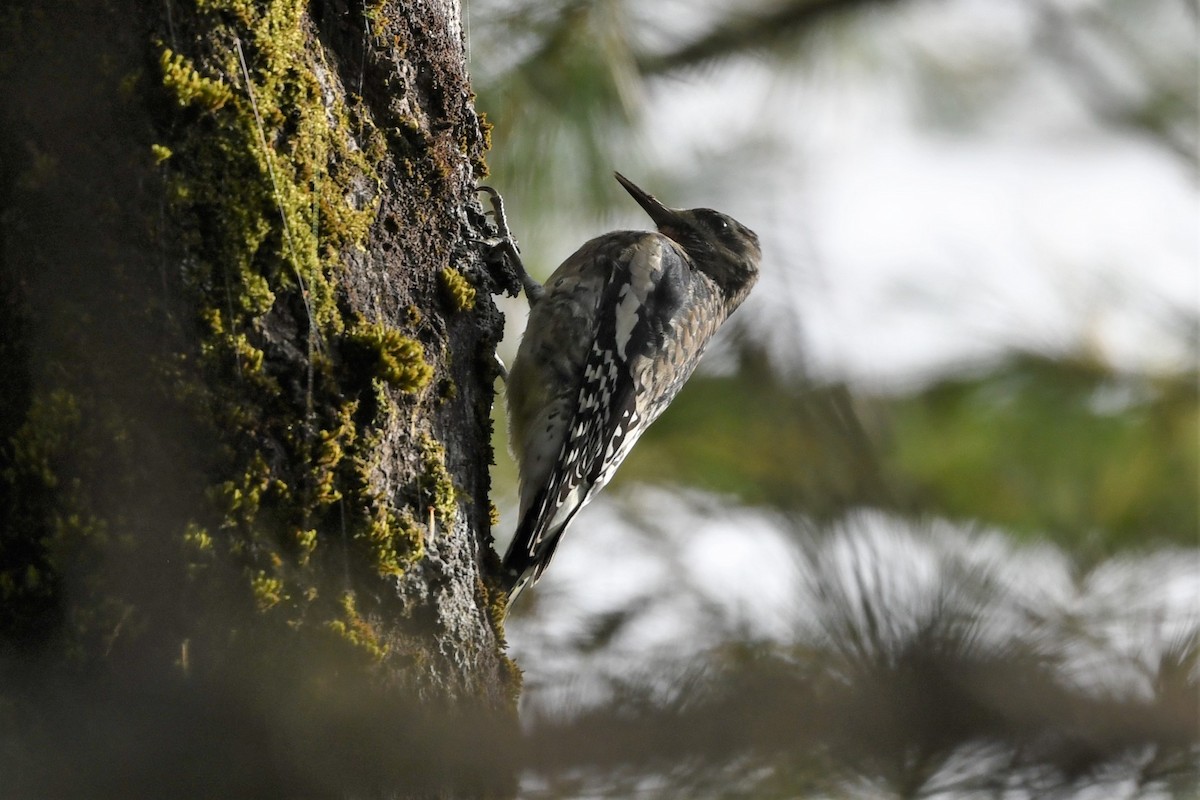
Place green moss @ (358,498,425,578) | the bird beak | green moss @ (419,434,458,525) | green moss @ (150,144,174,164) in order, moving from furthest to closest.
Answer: the bird beak → green moss @ (419,434,458,525) → green moss @ (358,498,425,578) → green moss @ (150,144,174,164)

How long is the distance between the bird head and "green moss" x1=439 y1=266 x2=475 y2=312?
2.09 meters

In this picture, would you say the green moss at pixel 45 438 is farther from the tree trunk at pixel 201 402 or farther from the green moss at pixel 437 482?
the green moss at pixel 437 482

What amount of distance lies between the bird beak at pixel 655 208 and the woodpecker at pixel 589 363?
0.46 meters

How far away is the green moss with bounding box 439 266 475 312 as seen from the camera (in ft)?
8.66

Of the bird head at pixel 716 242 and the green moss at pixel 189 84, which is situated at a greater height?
the bird head at pixel 716 242

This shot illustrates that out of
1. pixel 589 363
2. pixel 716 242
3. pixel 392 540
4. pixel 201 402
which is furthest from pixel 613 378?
pixel 201 402

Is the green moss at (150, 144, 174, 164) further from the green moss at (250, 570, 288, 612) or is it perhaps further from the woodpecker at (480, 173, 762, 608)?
the woodpecker at (480, 173, 762, 608)

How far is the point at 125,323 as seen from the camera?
199 centimetres

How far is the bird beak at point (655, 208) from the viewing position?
471 cm

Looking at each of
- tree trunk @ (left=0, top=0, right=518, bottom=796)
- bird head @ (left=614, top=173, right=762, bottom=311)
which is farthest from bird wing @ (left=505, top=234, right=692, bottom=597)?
tree trunk @ (left=0, top=0, right=518, bottom=796)

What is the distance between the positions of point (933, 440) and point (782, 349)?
35.5 inches

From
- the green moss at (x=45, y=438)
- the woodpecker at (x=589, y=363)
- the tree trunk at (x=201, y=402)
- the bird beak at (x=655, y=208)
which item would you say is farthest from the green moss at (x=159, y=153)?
the bird beak at (x=655, y=208)

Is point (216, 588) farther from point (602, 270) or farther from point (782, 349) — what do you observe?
point (782, 349)

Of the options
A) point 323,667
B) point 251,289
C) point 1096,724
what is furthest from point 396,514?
point 1096,724
